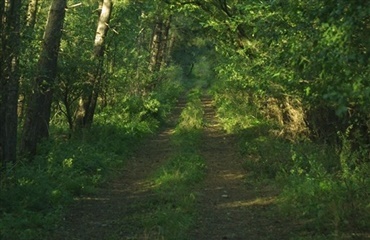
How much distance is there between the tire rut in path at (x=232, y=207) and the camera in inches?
336

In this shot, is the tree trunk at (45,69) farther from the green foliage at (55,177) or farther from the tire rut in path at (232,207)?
the tire rut in path at (232,207)

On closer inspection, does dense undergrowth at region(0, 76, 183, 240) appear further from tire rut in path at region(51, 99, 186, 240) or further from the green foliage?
tire rut in path at region(51, 99, 186, 240)

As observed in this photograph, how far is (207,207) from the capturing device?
402 inches

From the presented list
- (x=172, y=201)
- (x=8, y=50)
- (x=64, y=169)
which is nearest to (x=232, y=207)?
(x=172, y=201)

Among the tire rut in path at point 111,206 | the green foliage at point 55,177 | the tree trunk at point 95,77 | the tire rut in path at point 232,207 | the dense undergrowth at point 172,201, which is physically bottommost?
the tire rut in path at point 232,207

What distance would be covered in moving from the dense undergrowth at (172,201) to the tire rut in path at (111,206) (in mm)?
253

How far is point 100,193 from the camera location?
11406 millimetres

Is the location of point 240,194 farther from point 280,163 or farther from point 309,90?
point 309,90

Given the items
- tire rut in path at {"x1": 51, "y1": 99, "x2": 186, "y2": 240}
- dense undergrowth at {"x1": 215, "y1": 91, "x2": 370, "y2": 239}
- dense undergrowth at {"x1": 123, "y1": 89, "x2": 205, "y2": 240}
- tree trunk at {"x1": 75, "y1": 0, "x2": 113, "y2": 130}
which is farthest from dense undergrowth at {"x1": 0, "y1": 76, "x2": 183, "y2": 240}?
dense undergrowth at {"x1": 215, "y1": 91, "x2": 370, "y2": 239}

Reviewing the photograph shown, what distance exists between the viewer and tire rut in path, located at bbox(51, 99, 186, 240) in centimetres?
838

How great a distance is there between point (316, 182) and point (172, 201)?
2.55 m

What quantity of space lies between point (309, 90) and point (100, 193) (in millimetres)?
5915

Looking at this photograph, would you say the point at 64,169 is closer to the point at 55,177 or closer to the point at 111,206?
the point at 55,177

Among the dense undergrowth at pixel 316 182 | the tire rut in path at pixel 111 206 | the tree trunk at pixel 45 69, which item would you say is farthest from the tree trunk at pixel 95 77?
the dense undergrowth at pixel 316 182
